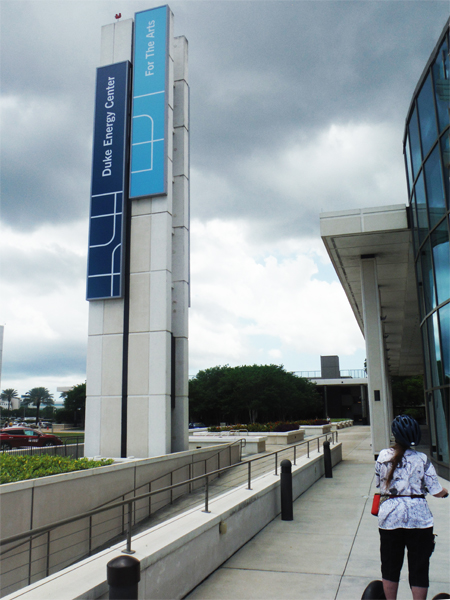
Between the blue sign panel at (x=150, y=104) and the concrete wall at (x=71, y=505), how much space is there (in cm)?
827

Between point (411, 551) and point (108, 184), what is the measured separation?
A: 14186mm

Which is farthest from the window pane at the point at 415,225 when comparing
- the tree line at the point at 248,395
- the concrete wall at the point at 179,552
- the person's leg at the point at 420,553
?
the tree line at the point at 248,395

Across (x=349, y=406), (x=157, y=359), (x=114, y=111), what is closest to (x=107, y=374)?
(x=157, y=359)

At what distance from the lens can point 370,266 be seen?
2031cm

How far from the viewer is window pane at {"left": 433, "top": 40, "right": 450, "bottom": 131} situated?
13.6 m

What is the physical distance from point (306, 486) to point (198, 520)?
22.7 feet

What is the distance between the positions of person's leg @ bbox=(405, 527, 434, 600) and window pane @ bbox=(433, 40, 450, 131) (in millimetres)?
12521

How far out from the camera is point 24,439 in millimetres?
29625

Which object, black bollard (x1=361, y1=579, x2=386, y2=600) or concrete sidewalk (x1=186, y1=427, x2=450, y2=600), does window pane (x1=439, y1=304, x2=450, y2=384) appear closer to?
concrete sidewalk (x1=186, y1=427, x2=450, y2=600)

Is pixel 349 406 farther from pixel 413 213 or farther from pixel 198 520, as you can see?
pixel 198 520

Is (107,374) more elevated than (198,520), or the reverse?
(107,374)

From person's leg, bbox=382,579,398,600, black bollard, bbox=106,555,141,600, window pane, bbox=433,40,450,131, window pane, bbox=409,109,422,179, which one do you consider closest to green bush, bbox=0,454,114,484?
black bollard, bbox=106,555,141,600

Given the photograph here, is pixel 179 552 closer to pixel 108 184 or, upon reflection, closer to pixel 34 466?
pixel 34 466

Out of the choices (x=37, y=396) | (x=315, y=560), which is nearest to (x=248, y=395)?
(x=315, y=560)
